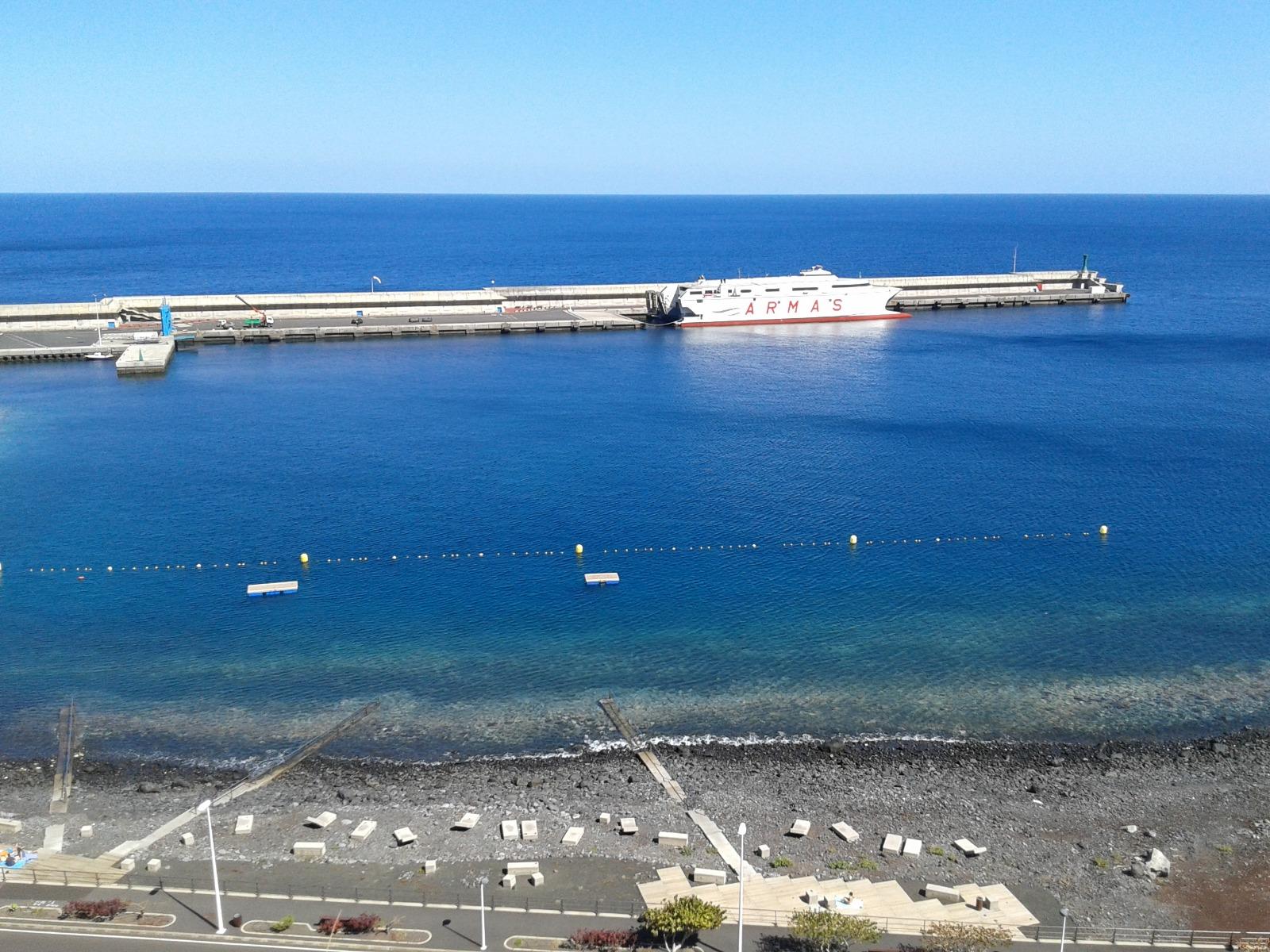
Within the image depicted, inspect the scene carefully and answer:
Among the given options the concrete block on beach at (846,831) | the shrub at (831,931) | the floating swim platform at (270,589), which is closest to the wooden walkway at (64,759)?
the floating swim platform at (270,589)

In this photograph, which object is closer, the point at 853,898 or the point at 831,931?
the point at 831,931

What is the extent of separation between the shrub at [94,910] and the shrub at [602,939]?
38.5 feet

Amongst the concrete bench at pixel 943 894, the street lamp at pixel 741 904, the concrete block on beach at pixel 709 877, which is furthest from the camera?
the concrete block on beach at pixel 709 877

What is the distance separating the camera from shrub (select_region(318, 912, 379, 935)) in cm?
2541

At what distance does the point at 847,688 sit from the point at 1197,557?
2678cm

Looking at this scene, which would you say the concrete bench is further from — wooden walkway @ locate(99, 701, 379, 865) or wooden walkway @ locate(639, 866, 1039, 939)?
wooden walkway @ locate(99, 701, 379, 865)

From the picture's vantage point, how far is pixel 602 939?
25.1 meters

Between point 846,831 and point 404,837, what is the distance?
1377 centimetres

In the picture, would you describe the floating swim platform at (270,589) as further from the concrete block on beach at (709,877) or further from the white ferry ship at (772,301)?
the white ferry ship at (772,301)

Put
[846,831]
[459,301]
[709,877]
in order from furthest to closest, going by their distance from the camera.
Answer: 1. [459,301]
2. [846,831]
3. [709,877]

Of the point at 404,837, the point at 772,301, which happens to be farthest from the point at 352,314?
the point at 404,837

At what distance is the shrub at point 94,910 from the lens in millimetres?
25703

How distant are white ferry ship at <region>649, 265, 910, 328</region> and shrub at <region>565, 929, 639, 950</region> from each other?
359 feet

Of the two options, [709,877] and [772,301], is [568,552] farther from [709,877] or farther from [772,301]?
[772,301]
